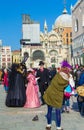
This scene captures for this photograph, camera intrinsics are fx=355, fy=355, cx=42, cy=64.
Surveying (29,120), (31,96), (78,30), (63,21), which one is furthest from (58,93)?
(63,21)

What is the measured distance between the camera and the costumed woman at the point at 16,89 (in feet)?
40.9

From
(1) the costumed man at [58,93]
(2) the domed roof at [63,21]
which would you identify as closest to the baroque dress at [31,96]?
(1) the costumed man at [58,93]

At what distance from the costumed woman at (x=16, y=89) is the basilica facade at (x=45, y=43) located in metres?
96.1

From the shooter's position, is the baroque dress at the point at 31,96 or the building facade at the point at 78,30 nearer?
the baroque dress at the point at 31,96

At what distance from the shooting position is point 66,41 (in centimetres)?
→ 12575

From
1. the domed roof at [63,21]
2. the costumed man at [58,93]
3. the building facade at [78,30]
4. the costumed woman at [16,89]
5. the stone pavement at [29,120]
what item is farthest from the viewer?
the domed roof at [63,21]

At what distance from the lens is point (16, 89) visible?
12523 mm

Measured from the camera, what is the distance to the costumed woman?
1247 cm

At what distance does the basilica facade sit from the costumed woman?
96.1 metres

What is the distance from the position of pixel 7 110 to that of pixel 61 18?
11897 centimetres

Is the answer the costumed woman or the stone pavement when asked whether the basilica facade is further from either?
the stone pavement

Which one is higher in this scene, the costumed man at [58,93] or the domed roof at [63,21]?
the domed roof at [63,21]

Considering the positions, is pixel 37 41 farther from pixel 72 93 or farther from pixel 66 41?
pixel 72 93

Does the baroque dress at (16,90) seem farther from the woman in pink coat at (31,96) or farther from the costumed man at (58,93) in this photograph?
the costumed man at (58,93)
